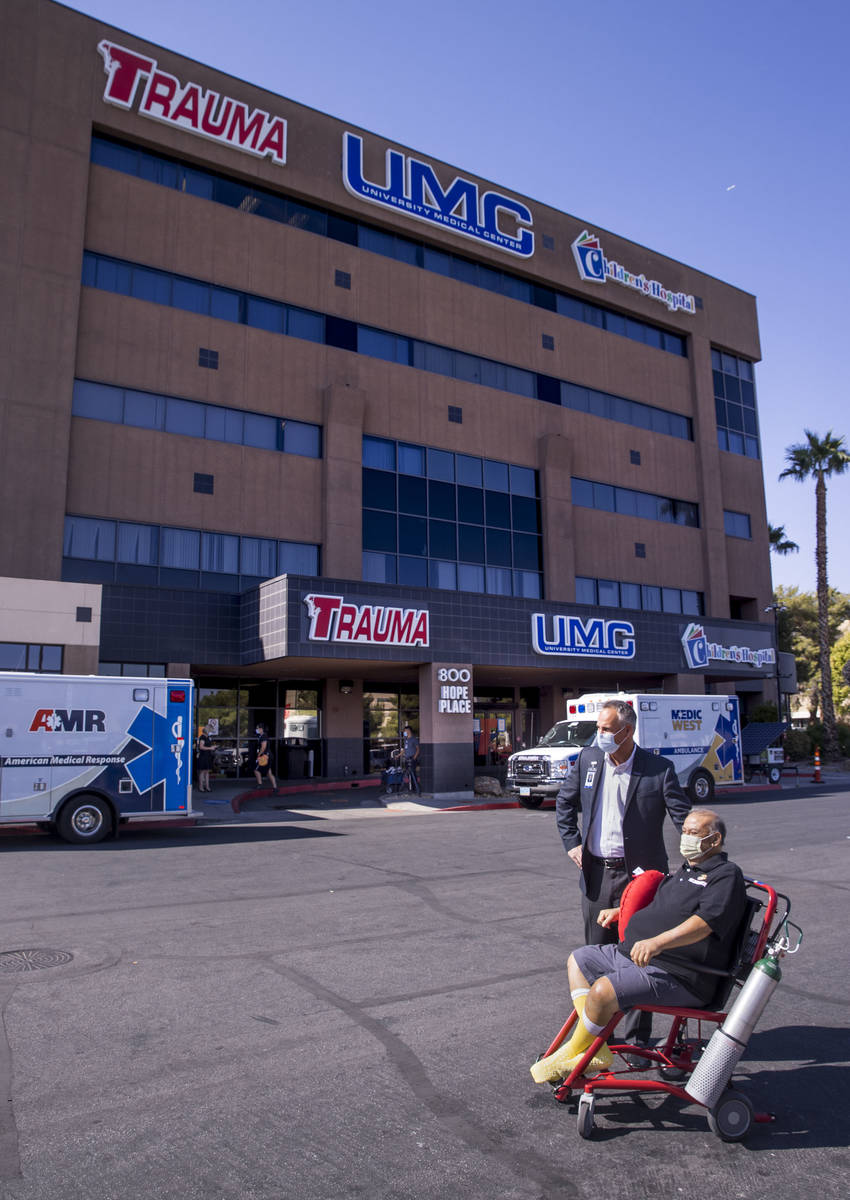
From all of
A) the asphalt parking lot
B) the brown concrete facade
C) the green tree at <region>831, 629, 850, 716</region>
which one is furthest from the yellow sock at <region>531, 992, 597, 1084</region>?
the green tree at <region>831, 629, 850, 716</region>

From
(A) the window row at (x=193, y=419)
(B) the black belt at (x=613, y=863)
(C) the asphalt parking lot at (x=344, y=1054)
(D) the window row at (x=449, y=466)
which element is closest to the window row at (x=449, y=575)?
(D) the window row at (x=449, y=466)

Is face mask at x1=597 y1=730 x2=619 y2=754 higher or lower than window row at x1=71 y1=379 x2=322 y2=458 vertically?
lower

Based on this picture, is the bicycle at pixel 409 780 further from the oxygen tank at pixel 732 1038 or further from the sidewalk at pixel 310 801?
the oxygen tank at pixel 732 1038

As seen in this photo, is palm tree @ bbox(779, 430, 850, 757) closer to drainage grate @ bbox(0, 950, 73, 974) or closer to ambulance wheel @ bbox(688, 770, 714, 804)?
ambulance wheel @ bbox(688, 770, 714, 804)

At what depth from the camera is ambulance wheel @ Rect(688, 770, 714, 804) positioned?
80.4 feet

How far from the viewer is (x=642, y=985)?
439 centimetres

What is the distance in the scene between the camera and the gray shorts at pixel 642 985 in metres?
4.36

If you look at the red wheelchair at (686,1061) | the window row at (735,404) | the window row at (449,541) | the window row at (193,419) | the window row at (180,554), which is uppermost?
the window row at (735,404)

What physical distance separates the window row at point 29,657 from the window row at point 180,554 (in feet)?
8.93

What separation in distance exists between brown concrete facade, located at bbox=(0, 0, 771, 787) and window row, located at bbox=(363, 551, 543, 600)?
2.72 feet

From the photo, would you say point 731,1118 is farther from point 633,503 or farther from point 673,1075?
point 633,503

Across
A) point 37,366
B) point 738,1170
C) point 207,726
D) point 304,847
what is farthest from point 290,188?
point 738,1170

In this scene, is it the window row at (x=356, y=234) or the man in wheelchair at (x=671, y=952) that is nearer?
the man in wheelchair at (x=671, y=952)

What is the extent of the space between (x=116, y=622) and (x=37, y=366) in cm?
746
